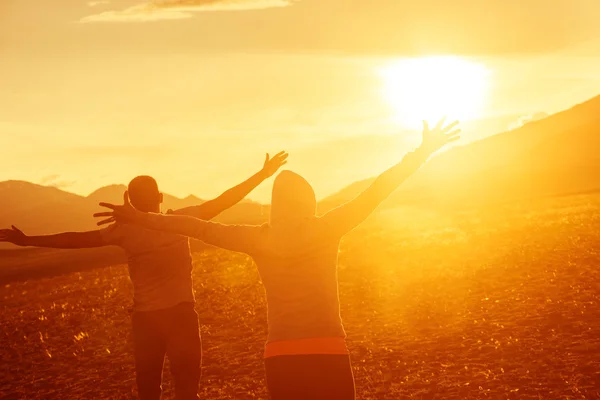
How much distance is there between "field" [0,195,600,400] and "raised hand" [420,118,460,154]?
5329 millimetres

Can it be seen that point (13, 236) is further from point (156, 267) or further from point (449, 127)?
point (449, 127)

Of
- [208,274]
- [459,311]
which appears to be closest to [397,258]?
[208,274]

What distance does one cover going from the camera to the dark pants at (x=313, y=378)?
3602 mm

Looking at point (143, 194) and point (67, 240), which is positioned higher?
point (143, 194)

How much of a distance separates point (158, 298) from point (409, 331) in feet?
28.1

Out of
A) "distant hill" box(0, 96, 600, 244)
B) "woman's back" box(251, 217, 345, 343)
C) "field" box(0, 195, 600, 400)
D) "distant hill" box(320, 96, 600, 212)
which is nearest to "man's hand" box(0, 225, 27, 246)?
"woman's back" box(251, 217, 345, 343)

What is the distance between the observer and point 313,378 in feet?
11.8

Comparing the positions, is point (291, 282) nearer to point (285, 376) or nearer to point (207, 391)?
point (285, 376)

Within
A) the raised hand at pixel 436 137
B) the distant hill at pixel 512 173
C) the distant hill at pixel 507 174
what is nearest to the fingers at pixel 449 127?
the raised hand at pixel 436 137

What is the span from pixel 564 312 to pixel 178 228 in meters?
10.6

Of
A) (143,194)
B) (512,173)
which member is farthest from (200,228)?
(512,173)

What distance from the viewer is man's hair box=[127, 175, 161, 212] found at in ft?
16.9

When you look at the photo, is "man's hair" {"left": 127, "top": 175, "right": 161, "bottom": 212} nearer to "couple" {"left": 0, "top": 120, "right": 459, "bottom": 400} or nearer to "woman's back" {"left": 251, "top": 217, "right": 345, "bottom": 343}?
"couple" {"left": 0, "top": 120, "right": 459, "bottom": 400}

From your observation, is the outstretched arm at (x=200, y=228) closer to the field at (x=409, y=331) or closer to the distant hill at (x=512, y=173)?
the field at (x=409, y=331)
